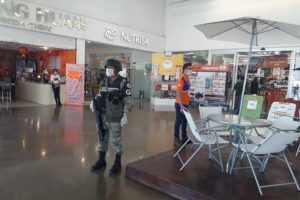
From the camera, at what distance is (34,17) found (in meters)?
7.44

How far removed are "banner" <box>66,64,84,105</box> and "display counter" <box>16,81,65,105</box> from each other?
0.36 metres

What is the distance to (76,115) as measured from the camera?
6.90 meters

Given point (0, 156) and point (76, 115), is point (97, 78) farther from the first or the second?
point (0, 156)

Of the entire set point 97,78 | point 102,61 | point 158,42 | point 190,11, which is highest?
point 190,11

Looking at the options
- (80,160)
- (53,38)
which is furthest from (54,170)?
(53,38)

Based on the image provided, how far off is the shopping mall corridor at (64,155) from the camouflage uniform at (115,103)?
556 millimetres

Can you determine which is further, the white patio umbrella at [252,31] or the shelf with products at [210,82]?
the shelf with products at [210,82]

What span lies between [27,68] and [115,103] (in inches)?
410

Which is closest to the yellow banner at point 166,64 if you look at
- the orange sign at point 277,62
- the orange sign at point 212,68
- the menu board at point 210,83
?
the orange sign at point 212,68

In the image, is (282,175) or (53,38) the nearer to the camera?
(282,175)

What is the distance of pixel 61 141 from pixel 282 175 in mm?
3532

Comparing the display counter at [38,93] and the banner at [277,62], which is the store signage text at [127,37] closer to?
the display counter at [38,93]

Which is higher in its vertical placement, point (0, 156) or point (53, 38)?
point (53, 38)

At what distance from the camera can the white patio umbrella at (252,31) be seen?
10.3 feet
